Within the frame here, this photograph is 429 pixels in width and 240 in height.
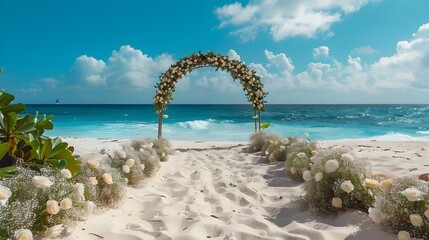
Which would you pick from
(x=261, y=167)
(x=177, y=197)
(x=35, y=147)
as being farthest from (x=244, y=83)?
(x=35, y=147)

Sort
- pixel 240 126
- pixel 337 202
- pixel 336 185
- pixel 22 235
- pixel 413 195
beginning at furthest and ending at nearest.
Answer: pixel 240 126, pixel 336 185, pixel 337 202, pixel 413 195, pixel 22 235

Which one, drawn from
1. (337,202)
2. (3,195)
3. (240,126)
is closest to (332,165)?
(337,202)

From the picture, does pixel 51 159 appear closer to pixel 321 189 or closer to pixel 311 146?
pixel 321 189

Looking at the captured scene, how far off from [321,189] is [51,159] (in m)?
2.85

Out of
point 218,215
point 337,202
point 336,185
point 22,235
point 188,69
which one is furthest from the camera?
point 188,69

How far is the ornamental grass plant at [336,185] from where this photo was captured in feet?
10.4

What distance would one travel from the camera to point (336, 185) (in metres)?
3.25

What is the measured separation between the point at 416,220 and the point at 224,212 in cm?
197

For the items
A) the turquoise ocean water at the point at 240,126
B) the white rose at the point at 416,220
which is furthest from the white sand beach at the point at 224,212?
the turquoise ocean water at the point at 240,126

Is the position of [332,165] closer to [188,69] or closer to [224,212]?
[224,212]

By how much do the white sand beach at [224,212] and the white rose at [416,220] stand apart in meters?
0.30

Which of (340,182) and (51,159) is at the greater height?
(51,159)

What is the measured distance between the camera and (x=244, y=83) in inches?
459

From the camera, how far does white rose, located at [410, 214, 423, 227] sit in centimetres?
229
